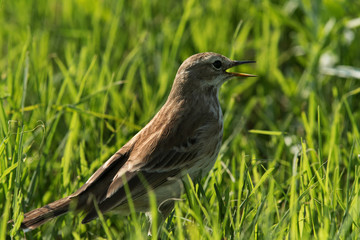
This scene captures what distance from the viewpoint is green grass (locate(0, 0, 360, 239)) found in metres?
3.36

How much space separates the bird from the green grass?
13 cm

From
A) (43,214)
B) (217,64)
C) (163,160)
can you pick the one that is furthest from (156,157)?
(217,64)

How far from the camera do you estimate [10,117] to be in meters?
4.46

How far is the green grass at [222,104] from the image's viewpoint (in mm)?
3357

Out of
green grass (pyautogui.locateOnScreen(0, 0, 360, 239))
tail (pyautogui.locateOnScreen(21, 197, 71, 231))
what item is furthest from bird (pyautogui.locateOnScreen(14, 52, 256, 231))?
green grass (pyautogui.locateOnScreen(0, 0, 360, 239))

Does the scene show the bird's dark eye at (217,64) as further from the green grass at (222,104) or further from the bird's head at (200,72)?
the green grass at (222,104)

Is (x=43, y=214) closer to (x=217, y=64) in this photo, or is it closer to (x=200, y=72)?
(x=200, y=72)

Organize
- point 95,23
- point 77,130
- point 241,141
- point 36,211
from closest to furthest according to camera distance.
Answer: point 36,211
point 77,130
point 241,141
point 95,23

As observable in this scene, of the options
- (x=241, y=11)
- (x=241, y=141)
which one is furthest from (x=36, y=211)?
(x=241, y=11)

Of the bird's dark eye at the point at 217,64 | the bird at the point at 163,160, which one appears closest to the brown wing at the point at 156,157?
the bird at the point at 163,160

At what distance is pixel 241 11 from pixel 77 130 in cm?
342

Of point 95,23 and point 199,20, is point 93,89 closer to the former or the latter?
point 95,23

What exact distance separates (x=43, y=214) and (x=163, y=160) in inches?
33.6

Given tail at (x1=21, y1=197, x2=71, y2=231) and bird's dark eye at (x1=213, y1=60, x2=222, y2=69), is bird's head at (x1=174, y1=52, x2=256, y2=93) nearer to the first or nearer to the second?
bird's dark eye at (x1=213, y1=60, x2=222, y2=69)
